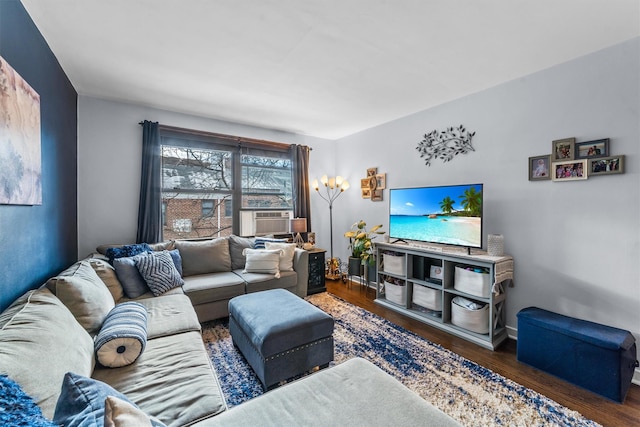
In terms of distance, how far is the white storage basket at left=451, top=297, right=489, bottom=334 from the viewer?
2.40 metres

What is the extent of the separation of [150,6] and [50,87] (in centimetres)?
114

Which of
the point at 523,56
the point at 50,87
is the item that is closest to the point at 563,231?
the point at 523,56

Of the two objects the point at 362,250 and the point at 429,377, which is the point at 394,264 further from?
the point at 429,377

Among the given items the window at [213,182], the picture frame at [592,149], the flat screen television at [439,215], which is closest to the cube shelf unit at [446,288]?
the flat screen television at [439,215]

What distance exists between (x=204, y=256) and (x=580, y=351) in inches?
134

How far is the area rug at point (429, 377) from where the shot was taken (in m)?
1.58

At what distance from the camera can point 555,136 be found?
7.47ft

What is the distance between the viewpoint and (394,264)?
3.13 m

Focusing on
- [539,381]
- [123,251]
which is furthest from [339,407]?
[123,251]

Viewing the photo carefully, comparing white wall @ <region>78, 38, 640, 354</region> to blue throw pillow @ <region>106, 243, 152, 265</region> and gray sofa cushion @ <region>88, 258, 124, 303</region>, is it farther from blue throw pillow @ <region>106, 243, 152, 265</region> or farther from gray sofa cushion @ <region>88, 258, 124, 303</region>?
gray sofa cushion @ <region>88, 258, 124, 303</region>

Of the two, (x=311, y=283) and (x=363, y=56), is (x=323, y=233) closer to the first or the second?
(x=311, y=283)

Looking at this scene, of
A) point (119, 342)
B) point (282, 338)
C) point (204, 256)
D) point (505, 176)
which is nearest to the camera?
point (119, 342)

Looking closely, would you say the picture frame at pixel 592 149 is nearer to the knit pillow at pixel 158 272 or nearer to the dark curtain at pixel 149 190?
the knit pillow at pixel 158 272

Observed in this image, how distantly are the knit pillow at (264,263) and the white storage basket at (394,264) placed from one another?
1298mm
